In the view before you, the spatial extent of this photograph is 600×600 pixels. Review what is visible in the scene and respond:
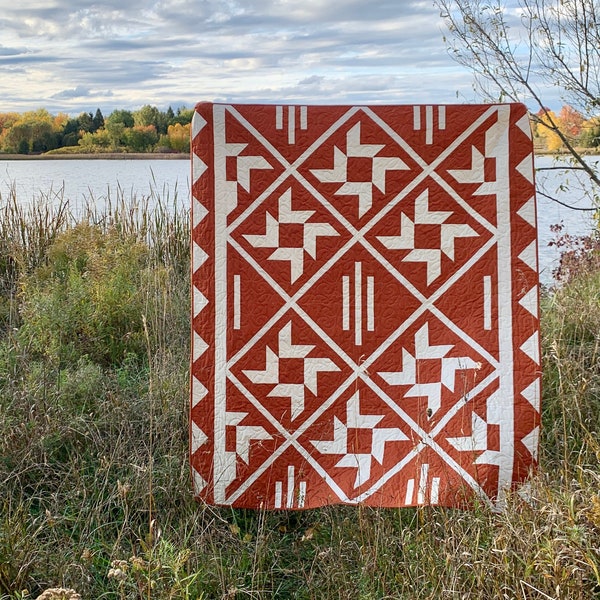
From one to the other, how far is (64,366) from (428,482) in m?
1.97

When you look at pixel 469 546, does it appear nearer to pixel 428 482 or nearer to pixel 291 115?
pixel 428 482

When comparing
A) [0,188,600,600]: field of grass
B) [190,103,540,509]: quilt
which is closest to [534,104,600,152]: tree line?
[0,188,600,600]: field of grass

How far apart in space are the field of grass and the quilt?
0.17 metres

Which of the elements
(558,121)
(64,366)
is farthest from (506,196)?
(558,121)

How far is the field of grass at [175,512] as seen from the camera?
211cm

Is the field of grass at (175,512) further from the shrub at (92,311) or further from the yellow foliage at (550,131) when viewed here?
the yellow foliage at (550,131)

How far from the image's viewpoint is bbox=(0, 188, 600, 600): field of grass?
2109 mm

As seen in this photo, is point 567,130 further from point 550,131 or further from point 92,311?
point 92,311

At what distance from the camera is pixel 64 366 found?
376 centimetres

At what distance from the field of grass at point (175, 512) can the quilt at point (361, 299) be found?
0.17 m

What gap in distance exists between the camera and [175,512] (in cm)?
268

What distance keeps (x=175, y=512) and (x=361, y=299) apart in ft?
3.20

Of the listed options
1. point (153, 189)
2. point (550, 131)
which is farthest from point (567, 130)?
point (153, 189)

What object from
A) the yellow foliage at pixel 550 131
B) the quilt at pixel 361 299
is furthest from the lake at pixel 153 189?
the quilt at pixel 361 299
